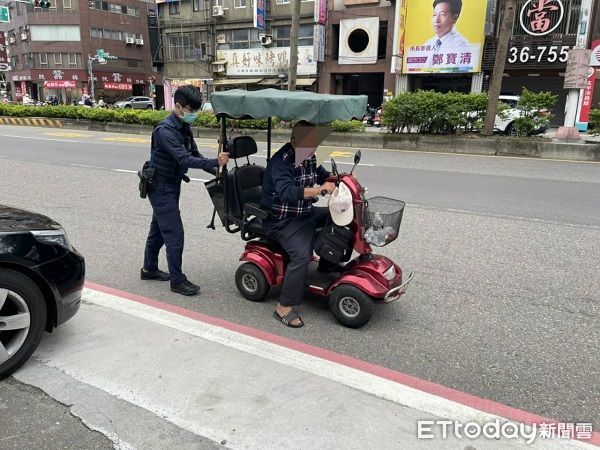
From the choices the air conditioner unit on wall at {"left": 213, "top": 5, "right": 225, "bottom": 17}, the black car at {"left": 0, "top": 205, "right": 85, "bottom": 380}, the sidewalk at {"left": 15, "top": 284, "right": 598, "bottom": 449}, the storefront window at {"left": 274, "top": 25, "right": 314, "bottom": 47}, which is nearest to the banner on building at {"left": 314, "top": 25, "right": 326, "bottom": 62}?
the storefront window at {"left": 274, "top": 25, "right": 314, "bottom": 47}

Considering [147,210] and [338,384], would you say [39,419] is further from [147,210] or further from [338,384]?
[147,210]

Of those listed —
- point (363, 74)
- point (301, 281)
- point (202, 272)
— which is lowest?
point (202, 272)

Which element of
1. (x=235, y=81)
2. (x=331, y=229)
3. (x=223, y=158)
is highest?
(x=235, y=81)

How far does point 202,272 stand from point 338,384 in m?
2.43

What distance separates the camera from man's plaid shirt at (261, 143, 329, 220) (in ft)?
12.2

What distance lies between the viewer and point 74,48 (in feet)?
182

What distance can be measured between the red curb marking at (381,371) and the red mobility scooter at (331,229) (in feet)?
1.64

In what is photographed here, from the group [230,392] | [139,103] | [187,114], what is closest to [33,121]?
[139,103]

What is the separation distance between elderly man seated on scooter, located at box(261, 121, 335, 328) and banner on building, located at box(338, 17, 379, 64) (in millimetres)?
29805

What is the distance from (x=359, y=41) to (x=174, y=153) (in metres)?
30.8

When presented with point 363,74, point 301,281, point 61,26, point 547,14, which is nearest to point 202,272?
point 301,281

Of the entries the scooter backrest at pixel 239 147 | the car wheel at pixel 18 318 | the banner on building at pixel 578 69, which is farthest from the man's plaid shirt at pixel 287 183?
the banner on building at pixel 578 69

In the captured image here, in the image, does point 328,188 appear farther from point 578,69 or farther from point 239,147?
point 578,69

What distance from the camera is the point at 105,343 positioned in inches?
136
